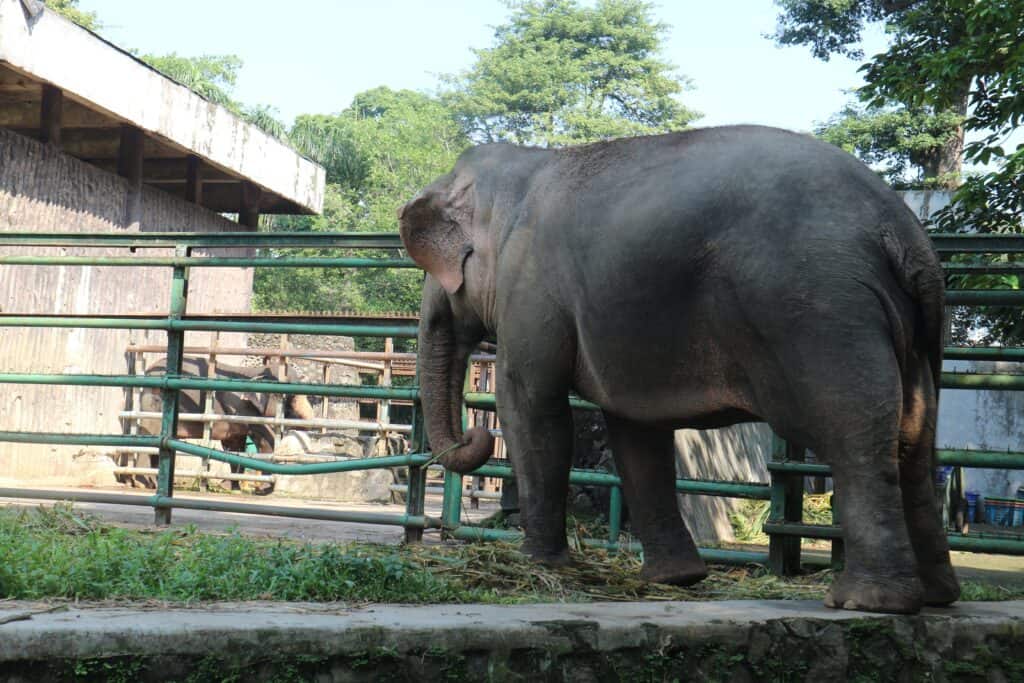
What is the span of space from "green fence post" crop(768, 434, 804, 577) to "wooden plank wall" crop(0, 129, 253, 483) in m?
8.72

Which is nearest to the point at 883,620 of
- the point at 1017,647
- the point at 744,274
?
the point at 1017,647

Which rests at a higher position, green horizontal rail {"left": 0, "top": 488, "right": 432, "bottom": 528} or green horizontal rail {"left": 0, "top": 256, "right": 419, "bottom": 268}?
green horizontal rail {"left": 0, "top": 256, "right": 419, "bottom": 268}

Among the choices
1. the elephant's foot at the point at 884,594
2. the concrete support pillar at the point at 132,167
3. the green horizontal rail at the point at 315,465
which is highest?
the concrete support pillar at the point at 132,167

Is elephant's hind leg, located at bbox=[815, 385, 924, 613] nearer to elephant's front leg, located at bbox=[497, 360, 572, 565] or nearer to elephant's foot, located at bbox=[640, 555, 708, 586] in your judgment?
elephant's foot, located at bbox=[640, 555, 708, 586]

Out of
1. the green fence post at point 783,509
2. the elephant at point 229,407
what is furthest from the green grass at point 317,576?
the elephant at point 229,407

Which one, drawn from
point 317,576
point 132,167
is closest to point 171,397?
point 317,576

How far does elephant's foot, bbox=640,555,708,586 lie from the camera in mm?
4582

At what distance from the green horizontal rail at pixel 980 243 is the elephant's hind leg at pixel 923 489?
1.39m

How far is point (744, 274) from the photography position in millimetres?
3795

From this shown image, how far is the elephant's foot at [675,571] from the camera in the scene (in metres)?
4.58

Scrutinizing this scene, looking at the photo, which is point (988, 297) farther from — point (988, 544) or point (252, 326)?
point (252, 326)

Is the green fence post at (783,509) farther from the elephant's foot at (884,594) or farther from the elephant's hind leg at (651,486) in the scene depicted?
the elephant's foot at (884,594)

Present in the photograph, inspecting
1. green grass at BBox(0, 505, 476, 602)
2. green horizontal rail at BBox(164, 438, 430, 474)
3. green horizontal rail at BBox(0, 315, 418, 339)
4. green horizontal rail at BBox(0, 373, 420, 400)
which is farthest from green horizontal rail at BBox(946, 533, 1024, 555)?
green horizontal rail at BBox(0, 315, 418, 339)

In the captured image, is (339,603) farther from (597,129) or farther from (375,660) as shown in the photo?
(597,129)
